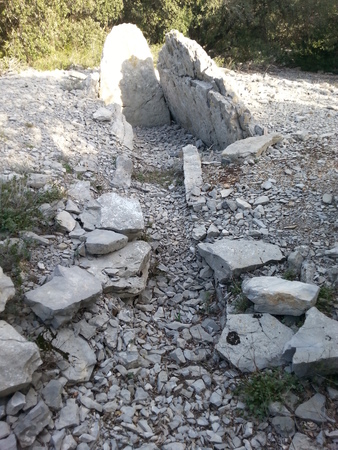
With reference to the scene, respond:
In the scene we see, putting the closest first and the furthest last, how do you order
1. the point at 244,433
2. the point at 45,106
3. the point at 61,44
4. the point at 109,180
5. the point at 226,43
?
the point at 244,433 → the point at 109,180 → the point at 45,106 → the point at 61,44 → the point at 226,43

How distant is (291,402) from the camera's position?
3092 millimetres

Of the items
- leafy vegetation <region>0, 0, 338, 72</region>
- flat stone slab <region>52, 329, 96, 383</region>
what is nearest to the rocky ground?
flat stone slab <region>52, 329, 96, 383</region>

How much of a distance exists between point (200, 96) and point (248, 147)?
174 centimetres

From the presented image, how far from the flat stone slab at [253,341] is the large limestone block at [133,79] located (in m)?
5.97

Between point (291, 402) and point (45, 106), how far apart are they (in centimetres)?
591

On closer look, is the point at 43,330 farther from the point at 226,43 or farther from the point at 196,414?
the point at 226,43

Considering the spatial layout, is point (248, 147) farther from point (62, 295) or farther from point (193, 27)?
point (193, 27)

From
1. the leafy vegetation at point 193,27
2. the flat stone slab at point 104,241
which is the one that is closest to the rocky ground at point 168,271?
the flat stone slab at point 104,241

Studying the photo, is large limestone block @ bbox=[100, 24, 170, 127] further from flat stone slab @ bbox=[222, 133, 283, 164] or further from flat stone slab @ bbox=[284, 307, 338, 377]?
flat stone slab @ bbox=[284, 307, 338, 377]

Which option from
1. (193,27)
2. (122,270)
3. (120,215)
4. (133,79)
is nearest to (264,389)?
(122,270)

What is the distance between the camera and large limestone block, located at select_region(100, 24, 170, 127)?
8.67 meters

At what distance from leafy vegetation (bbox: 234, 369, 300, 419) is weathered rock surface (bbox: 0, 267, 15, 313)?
178 centimetres

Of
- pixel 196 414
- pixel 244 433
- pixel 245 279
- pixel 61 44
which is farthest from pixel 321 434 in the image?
pixel 61 44

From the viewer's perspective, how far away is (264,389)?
10.2 feet
